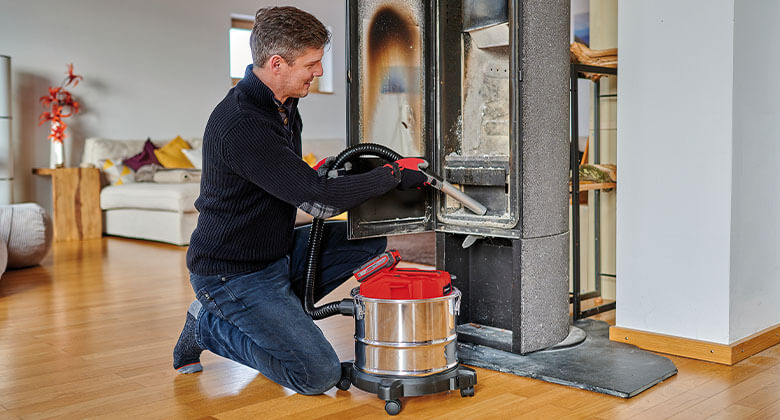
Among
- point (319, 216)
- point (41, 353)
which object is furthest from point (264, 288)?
point (41, 353)

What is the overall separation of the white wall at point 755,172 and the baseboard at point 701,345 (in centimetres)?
3

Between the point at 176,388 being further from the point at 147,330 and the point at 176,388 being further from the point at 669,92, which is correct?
the point at 669,92

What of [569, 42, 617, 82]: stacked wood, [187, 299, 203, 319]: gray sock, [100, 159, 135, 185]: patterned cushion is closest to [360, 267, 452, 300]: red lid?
[187, 299, 203, 319]: gray sock

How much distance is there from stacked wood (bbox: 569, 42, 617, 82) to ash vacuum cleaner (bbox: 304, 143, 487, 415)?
1.20 m

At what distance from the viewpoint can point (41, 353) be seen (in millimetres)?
2527

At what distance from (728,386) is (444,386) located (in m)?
0.78

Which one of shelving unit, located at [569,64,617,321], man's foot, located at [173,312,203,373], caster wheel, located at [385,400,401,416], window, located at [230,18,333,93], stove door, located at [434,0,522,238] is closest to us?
caster wheel, located at [385,400,401,416]

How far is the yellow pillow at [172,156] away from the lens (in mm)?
6711

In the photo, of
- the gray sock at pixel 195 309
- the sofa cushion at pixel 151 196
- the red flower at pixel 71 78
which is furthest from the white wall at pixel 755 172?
the red flower at pixel 71 78

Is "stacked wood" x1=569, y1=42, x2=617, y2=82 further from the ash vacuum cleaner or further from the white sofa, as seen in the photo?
the white sofa

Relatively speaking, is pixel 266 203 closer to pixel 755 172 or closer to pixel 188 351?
pixel 188 351

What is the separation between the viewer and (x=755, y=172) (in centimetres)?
242

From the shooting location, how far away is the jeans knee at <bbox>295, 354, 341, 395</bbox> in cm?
202

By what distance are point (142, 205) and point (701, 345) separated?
4.61m
